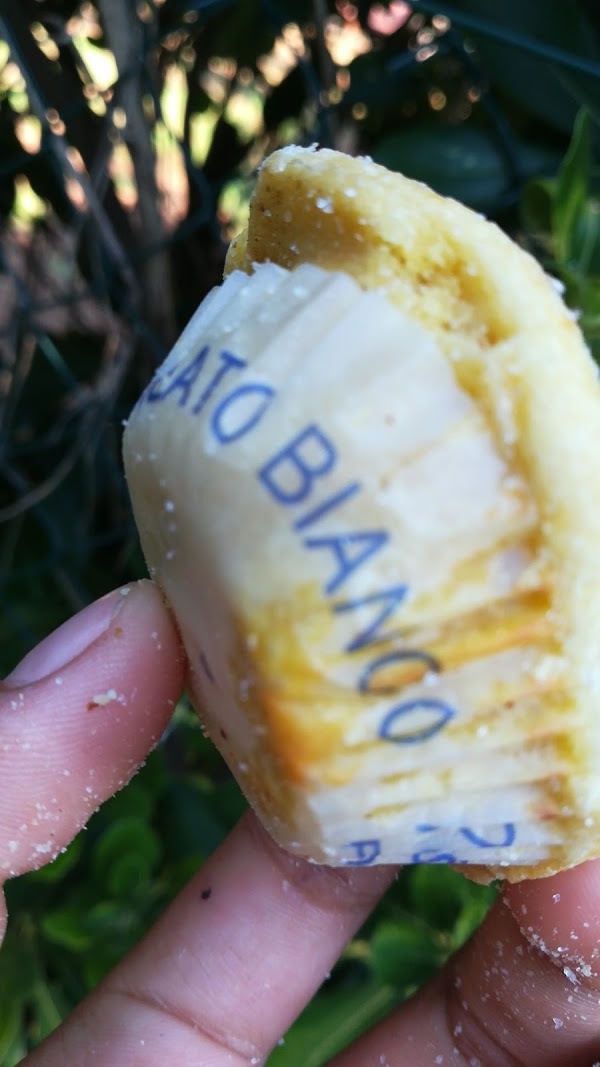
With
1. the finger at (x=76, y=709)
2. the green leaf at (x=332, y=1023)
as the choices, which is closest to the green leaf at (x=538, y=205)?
the finger at (x=76, y=709)

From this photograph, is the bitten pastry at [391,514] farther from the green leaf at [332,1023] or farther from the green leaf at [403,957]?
the green leaf at [332,1023]

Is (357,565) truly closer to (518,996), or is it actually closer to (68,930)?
(518,996)

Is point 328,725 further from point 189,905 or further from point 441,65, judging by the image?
point 441,65

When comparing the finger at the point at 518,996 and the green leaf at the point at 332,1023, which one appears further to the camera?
the green leaf at the point at 332,1023

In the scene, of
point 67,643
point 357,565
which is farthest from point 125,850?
point 357,565

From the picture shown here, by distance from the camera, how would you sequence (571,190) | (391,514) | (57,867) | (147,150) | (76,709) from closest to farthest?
(391,514), (76,709), (571,190), (57,867), (147,150)

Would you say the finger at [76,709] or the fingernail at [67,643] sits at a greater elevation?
the fingernail at [67,643]

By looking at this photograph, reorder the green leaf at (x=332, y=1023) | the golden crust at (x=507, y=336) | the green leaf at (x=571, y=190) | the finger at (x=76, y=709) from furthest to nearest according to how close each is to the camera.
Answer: the green leaf at (x=332, y=1023), the green leaf at (x=571, y=190), the finger at (x=76, y=709), the golden crust at (x=507, y=336)
